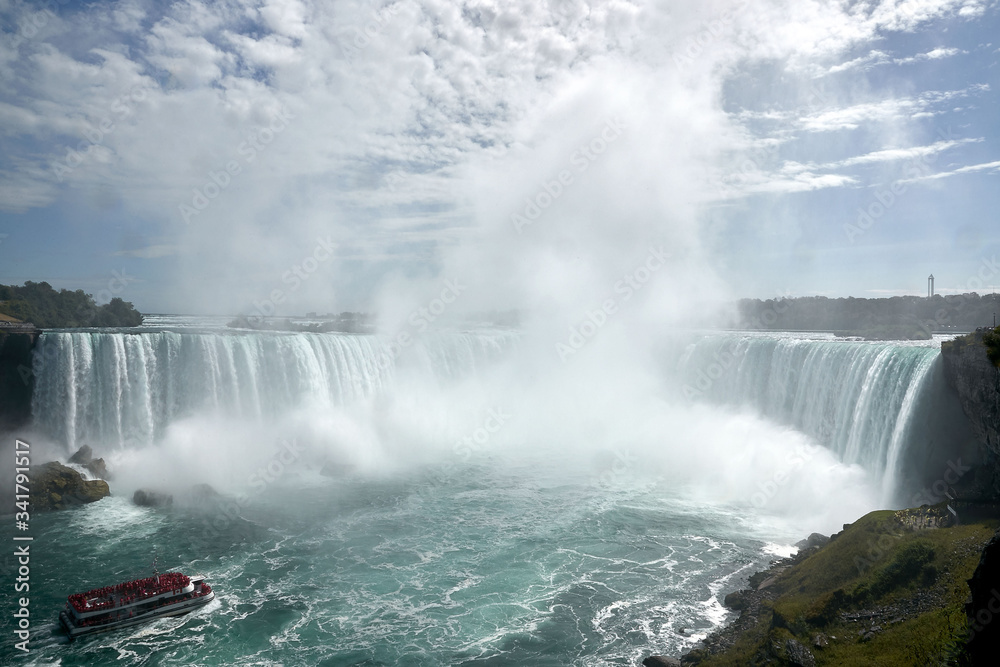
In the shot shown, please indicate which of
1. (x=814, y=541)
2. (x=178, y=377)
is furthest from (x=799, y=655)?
(x=178, y=377)

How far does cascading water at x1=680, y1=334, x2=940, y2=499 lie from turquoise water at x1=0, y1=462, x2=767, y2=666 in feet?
21.6

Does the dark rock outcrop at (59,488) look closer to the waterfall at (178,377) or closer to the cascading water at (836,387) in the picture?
the waterfall at (178,377)

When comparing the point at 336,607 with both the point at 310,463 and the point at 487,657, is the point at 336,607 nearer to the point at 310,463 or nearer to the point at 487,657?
the point at 487,657

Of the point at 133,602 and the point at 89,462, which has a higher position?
the point at 89,462

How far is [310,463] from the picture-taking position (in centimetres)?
3328

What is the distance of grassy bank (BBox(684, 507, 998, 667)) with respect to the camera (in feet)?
38.7

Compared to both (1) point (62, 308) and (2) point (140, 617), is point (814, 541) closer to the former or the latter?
(2) point (140, 617)

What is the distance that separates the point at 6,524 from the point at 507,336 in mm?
34969

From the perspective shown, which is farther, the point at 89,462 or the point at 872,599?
the point at 89,462

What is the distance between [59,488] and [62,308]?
3327 cm

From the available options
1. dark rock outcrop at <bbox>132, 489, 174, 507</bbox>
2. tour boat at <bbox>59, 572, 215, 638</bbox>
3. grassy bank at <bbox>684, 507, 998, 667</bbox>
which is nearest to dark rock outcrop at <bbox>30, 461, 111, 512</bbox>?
dark rock outcrop at <bbox>132, 489, 174, 507</bbox>

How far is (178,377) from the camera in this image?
3138 centimetres

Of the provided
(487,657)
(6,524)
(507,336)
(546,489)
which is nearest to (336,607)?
(487,657)

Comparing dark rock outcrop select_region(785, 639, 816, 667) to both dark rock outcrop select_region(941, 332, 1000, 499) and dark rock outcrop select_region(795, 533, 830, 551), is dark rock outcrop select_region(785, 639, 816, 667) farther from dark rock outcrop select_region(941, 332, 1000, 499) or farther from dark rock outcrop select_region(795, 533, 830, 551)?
dark rock outcrop select_region(941, 332, 1000, 499)
